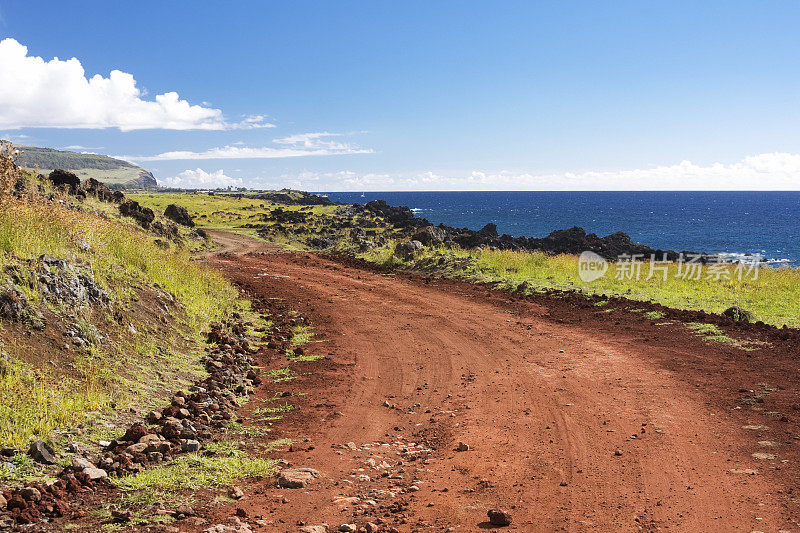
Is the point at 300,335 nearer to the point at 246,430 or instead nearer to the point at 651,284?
the point at 246,430

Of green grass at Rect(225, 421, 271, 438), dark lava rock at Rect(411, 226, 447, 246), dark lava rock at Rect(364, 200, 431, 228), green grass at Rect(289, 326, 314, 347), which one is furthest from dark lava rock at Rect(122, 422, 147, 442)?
dark lava rock at Rect(364, 200, 431, 228)

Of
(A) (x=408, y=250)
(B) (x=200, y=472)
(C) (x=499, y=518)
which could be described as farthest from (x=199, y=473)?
(A) (x=408, y=250)

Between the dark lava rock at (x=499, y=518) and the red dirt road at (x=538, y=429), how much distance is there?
0.09 m

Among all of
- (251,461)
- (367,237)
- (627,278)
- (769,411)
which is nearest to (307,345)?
(251,461)

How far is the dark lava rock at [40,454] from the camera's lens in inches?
203

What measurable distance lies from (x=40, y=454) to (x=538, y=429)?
6.31 metres

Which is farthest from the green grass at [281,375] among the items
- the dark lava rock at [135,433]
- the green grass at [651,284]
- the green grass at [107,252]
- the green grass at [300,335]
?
the green grass at [651,284]

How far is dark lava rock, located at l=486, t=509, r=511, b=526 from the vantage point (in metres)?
4.88

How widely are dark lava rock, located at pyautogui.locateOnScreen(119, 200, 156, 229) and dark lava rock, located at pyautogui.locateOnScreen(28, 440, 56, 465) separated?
23.5 m

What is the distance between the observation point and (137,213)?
27.2 metres

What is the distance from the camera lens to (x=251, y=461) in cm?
610

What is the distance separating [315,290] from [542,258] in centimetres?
1227

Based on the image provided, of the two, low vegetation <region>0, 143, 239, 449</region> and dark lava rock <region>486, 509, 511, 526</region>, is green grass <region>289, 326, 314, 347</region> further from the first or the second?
dark lava rock <region>486, 509, 511, 526</region>

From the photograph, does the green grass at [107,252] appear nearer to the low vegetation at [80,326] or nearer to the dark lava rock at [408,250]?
the low vegetation at [80,326]
